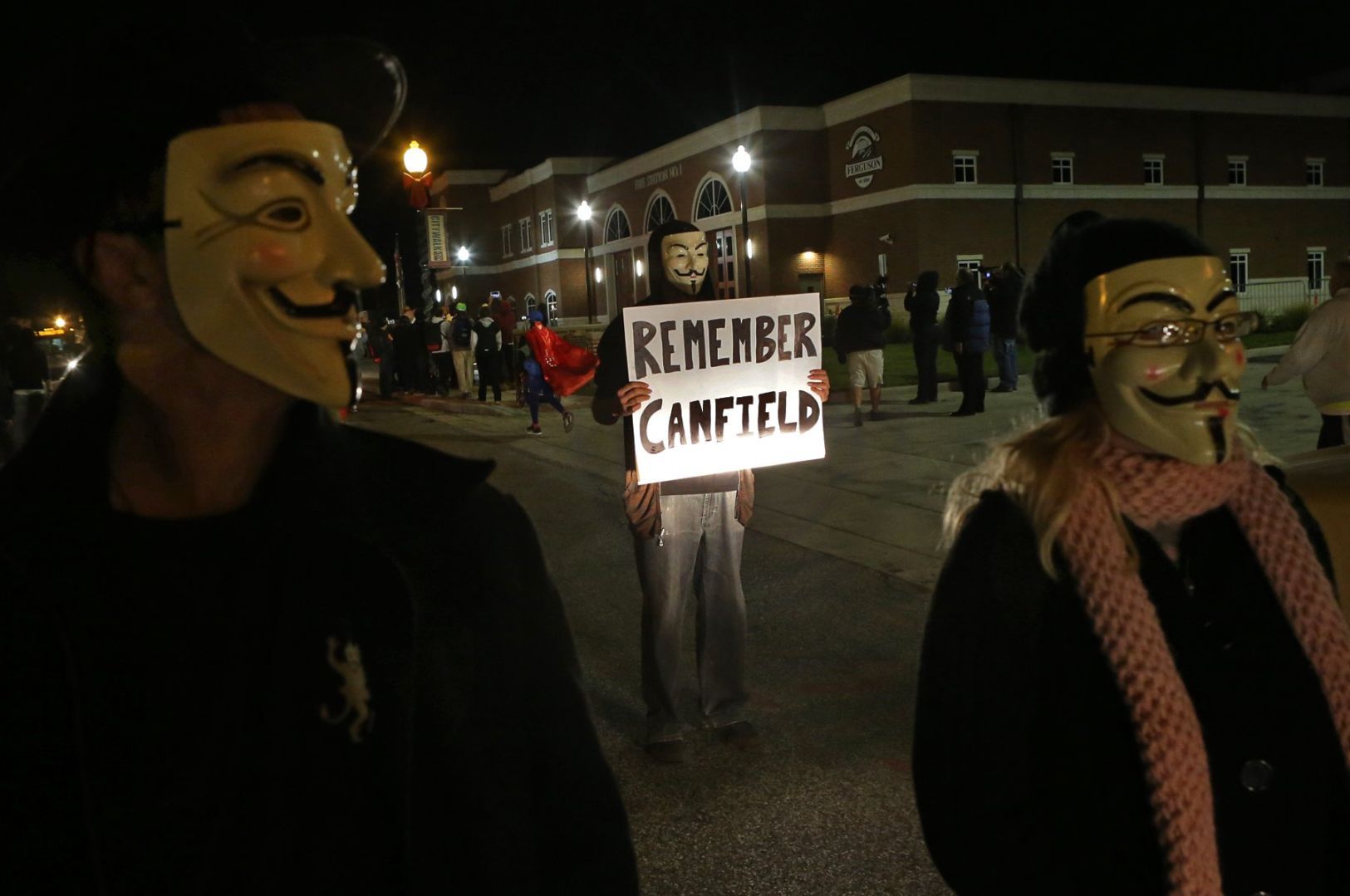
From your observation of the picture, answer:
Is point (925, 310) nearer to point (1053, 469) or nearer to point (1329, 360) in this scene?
point (1329, 360)

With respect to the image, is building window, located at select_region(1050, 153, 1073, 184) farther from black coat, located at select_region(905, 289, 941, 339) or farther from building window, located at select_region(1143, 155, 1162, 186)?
black coat, located at select_region(905, 289, 941, 339)

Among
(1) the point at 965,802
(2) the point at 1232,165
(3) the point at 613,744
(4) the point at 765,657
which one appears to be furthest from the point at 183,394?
(2) the point at 1232,165

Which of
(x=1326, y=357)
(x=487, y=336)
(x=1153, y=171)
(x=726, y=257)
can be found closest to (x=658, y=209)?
(x=726, y=257)

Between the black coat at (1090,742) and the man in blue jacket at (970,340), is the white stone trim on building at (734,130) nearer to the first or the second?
the man in blue jacket at (970,340)

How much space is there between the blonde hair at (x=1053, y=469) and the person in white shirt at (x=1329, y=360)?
576 cm

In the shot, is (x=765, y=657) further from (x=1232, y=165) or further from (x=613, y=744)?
(x=1232, y=165)

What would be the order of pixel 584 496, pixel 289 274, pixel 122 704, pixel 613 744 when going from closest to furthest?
pixel 122 704 < pixel 289 274 < pixel 613 744 < pixel 584 496

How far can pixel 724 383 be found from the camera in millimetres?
4949

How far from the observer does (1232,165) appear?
46.3 metres

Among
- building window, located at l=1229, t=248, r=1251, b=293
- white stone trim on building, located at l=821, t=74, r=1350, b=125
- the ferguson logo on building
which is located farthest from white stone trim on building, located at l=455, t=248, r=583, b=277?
building window, located at l=1229, t=248, r=1251, b=293

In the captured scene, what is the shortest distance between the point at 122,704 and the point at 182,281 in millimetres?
504

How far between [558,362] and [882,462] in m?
4.32

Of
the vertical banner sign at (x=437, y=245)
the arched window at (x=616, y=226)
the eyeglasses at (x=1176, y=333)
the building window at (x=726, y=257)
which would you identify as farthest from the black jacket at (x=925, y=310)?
the arched window at (x=616, y=226)

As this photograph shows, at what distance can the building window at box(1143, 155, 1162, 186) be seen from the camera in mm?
44500
